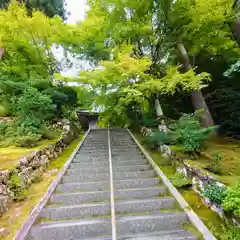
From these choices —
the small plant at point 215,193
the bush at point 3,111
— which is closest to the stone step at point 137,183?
the small plant at point 215,193

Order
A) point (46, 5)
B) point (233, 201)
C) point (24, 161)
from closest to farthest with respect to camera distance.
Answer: point (233, 201), point (24, 161), point (46, 5)

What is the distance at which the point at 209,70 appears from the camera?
10.9 meters

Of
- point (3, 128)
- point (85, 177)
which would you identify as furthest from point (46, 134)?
point (85, 177)

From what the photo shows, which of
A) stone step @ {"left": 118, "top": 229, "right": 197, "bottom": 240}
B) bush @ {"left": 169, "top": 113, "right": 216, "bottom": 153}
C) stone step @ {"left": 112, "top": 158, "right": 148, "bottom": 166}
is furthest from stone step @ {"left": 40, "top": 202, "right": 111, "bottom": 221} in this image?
bush @ {"left": 169, "top": 113, "right": 216, "bottom": 153}

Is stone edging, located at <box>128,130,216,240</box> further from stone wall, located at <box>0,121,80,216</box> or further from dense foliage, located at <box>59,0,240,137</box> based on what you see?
stone wall, located at <box>0,121,80,216</box>

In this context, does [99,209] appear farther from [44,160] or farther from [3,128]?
[3,128]

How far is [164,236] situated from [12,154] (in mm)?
4604

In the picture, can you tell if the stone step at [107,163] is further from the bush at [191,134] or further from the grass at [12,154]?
the bush at [191,134]

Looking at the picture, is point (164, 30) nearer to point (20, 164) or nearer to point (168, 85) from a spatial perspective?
point (168, 85)

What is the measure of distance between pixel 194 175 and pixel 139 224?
1.88m

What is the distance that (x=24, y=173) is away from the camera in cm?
570

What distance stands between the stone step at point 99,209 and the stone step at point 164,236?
2.38 feet

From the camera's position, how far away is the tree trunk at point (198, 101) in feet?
28.7

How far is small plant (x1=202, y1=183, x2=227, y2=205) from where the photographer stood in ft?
13.6
